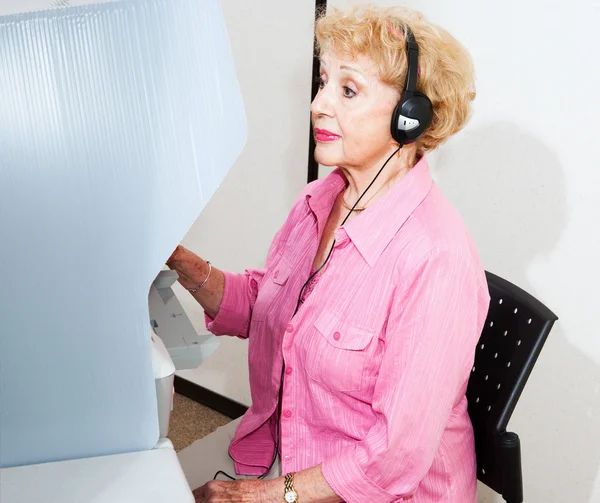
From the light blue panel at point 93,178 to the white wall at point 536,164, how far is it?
0.98m

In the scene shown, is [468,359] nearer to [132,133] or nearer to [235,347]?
[132,133]

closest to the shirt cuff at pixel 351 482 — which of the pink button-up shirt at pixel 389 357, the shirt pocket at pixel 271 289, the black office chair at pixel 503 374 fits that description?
the pink button-up shirt at pixel 389 357

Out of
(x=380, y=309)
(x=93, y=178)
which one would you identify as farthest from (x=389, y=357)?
(x=93, y=178)

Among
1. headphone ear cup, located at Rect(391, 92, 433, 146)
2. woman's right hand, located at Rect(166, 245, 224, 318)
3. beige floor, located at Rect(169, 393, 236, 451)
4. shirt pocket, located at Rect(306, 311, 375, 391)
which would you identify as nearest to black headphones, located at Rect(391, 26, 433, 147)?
headphone ear cup, located at Rect(391, 92, 433, 146)

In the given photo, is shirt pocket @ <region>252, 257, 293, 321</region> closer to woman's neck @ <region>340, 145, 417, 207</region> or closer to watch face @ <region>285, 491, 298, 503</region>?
woman's neck @ <region>340, 145, 417, 207</region>

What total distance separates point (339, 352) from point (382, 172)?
30 centimetres

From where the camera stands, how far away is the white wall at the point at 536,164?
4.42ft

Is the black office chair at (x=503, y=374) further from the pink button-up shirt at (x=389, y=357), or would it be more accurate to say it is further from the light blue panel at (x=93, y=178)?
the light blue panel at (x=93, y=178)

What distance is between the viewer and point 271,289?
1.24 m

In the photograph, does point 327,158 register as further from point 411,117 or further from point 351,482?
point 351,482

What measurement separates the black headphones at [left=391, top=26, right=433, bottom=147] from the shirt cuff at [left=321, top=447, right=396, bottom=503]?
45 cm

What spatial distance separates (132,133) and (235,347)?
168cm

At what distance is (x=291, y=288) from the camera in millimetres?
1186

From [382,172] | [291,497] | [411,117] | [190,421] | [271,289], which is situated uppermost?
[411,117]
